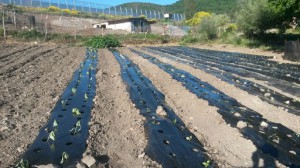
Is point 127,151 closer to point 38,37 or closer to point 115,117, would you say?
point 115,117

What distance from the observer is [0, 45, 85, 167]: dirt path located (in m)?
5.66

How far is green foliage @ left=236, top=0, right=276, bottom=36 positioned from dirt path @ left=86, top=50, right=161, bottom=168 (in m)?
19.0

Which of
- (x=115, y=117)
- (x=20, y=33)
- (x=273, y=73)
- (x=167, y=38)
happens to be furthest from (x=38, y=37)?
(x=115, y=117)

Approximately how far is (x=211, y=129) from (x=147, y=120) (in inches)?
50.7

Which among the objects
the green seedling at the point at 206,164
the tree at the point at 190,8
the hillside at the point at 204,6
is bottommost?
the green seedling at the point at 206,164

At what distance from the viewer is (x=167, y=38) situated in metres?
37.9

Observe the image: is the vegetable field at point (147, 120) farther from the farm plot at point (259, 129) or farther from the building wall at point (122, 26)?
the building wall at point (122, 26)

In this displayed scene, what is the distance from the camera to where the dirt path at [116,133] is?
5.12 metres

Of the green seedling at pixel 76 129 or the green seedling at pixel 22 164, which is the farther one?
the green seedling at pixel 76 129

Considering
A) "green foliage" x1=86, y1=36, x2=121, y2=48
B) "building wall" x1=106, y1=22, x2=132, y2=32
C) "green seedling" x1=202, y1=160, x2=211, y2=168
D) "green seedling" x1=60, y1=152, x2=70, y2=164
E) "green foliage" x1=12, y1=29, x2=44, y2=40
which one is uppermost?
"building wall" x1=106, y1=22, x2=132, y2=32

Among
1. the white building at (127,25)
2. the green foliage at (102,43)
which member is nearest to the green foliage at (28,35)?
the green foliage at (102,43)

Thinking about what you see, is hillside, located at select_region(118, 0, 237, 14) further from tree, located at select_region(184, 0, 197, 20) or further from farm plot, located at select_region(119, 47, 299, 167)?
farm plot, located at select_region(119, 47, 299, 167)

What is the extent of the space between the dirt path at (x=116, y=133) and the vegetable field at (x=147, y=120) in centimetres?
2

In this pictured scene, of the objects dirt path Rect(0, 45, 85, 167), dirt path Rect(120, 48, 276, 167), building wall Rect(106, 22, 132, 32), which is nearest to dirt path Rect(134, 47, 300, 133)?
dirt path Rect(120, 48, 276, 167)
